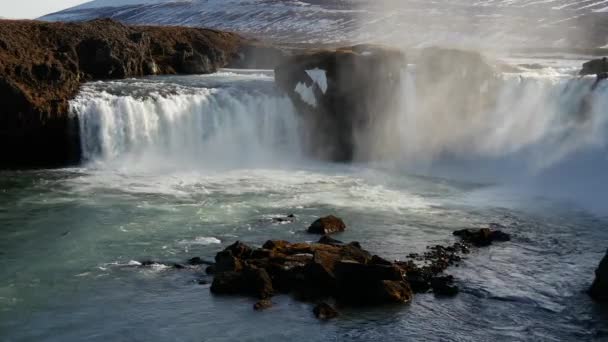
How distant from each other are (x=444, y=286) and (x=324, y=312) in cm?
342

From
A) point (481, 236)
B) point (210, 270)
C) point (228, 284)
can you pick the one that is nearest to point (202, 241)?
point (210, 270)

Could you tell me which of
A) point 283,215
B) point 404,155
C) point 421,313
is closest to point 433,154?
point 404,155

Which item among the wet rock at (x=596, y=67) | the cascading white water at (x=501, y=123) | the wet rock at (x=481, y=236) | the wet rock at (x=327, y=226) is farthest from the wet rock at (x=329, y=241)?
the wet rock at (x=596, y=67)

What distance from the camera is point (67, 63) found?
3991 cm

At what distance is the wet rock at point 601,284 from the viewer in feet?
59.5

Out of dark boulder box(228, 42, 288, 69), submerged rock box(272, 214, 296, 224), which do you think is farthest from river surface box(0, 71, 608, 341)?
dark boulder box(228, 42, 288, 69)

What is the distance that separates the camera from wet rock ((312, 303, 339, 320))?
1692 cm

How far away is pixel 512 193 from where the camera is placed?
3053cm

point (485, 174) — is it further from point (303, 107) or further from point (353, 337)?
point (353, 337)

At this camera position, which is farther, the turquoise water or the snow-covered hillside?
the snow-covered hillside

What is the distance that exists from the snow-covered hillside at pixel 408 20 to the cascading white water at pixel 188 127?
5874cm

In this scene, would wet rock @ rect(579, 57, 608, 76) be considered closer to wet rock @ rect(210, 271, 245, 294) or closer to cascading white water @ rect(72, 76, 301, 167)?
cascading white water @ rect(72, 76, 301, 167)

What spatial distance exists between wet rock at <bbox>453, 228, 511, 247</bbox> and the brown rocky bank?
1979 cm

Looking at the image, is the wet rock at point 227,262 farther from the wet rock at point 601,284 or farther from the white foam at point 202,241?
the wet rock at point 601,284
